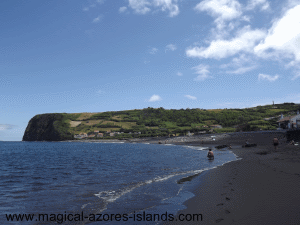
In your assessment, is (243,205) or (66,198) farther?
(66,198)

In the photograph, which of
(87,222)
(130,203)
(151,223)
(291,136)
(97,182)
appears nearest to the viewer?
(151,223)

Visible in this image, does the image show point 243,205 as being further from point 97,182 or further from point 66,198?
point 97,182

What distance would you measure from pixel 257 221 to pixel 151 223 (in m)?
4.12

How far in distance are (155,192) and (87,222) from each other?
598 cm

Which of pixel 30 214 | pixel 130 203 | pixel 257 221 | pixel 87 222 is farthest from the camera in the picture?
pixel 130 203

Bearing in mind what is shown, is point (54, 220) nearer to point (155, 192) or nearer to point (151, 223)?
point (151, 223)

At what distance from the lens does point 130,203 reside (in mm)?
12070

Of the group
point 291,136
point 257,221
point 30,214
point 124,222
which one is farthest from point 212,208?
point 291,136

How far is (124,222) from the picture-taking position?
30.0ft

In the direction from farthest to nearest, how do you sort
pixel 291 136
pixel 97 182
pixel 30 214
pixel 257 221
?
pixel 291 136
pixel 97 182
pixel 30 214
pixel 257 221

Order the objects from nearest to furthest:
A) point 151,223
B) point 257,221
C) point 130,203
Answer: point 257,221
point 151,223
point 130,203

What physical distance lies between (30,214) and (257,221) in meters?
10.8

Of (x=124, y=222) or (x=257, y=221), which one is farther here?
(x=124, y=222)

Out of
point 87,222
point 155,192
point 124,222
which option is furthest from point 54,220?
point 155,192
